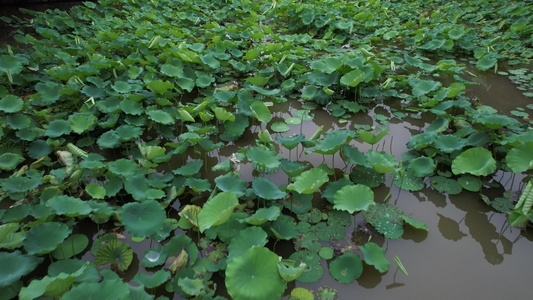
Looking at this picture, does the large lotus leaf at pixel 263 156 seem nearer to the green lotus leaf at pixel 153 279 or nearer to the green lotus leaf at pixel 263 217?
the green lotus leaf at pixel 263 217

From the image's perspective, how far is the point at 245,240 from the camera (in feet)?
5.69

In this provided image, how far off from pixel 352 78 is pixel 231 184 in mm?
1815

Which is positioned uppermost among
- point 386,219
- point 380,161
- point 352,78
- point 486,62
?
point 352,78

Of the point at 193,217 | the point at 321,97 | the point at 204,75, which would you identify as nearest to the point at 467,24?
the point at 321,97

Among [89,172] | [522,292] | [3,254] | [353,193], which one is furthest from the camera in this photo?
[89,172]

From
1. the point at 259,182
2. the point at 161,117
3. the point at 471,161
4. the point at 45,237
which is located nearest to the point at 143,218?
the point at 45,237

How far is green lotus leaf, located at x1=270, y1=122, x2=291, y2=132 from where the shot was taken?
302 cm

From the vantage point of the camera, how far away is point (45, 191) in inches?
81.4

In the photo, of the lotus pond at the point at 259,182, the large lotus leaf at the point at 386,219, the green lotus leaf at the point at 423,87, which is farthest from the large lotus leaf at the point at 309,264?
the green lotus leaf at the point at 423,87

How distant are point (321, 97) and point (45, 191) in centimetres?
254

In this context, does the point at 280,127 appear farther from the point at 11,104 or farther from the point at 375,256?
the point at 11,104

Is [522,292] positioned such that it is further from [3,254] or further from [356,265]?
[3,254]

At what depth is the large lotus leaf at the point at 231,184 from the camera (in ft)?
6.79

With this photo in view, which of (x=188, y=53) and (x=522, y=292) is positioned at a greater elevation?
(x=188, y=53)
